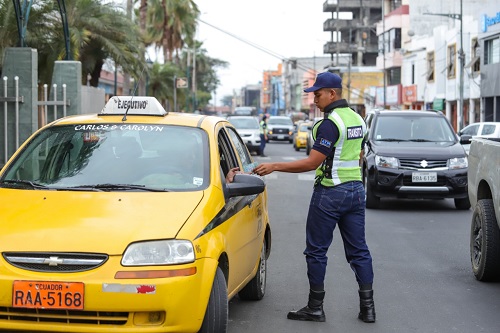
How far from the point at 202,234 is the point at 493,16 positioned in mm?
43405

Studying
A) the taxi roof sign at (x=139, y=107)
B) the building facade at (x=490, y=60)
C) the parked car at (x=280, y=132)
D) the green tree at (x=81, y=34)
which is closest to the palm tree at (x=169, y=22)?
the parked car at (x=280, y=132)

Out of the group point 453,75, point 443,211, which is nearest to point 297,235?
point 443,211

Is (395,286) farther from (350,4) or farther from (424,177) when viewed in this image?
(350,4)

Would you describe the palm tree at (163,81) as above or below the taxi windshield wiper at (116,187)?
above

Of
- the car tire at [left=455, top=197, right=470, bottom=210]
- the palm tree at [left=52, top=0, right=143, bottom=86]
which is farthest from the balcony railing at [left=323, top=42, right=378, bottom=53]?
the car tire at [left=455, top=197, right=470, bottom=210]

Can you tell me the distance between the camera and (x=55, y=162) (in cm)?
640

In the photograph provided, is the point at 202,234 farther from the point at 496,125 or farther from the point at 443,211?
the point at 496,125

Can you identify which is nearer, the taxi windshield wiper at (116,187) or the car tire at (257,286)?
the taxi windshield wiper at (116,187)

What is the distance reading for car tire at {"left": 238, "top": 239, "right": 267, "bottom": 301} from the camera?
7.24 meters

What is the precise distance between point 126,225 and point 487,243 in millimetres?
4161

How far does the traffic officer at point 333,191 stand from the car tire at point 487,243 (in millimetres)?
1858

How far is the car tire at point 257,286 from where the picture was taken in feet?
23.8

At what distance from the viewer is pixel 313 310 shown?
6.80 metres

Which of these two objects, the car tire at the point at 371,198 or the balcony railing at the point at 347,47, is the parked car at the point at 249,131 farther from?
the balcony railing at the point at 347,47
